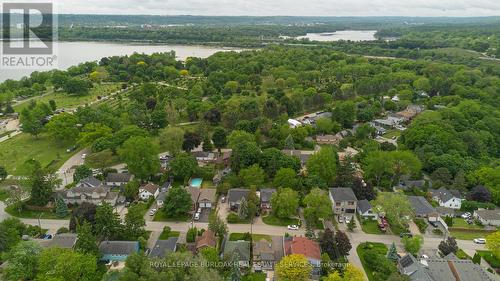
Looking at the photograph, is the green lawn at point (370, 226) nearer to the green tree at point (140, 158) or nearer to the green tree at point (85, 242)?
the green tree at point (140, 158)

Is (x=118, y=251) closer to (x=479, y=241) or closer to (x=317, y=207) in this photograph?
(x=317, y=207)

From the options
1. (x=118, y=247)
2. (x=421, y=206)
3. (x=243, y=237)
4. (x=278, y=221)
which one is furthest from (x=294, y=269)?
(x=421, y=206)

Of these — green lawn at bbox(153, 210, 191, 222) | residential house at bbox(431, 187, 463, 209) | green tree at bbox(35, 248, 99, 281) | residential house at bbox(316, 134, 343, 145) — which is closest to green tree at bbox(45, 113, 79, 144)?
green lawn at bbox(153, 210, 191, 222)

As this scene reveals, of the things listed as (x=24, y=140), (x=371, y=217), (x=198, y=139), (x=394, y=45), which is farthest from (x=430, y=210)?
(x=394, y=45)

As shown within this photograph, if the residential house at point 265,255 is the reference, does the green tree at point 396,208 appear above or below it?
above

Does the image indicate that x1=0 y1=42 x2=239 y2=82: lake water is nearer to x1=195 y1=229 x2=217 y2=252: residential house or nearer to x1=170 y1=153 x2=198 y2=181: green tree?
x1=170 y1=153 x2=198 y2=181: green tree

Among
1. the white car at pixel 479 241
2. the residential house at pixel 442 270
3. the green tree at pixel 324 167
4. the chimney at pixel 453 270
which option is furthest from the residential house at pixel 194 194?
the white car at pixel 479 241
